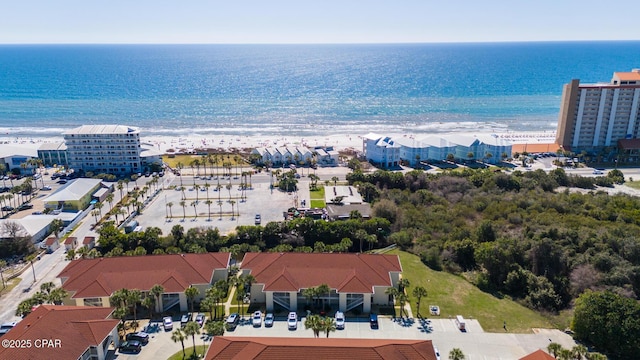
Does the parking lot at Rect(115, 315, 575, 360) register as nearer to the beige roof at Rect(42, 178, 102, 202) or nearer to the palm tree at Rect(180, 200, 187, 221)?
the palm tree at Rect(180, 200, 187, 221)

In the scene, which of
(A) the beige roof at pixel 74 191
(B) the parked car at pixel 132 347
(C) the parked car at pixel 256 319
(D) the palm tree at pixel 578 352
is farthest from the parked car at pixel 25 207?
(D) the palm tree at pixel 578 352

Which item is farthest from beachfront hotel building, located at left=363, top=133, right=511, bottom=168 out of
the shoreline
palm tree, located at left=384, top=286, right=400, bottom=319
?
palm tree, located at left=384, top=286, right=400, bottom=319

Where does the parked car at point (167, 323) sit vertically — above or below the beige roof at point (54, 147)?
below

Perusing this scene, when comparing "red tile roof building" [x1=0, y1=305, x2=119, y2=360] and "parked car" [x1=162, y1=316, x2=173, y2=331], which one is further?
"parked car" [x1=162, y1=316, x2=173, y2=331]

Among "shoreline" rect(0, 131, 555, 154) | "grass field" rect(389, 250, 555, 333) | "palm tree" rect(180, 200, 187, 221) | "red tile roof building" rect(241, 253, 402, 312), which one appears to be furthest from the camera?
"shoreline" rect(0, 131, 555, 154)

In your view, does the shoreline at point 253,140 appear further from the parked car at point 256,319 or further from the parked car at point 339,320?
the parked car at point 339,320
